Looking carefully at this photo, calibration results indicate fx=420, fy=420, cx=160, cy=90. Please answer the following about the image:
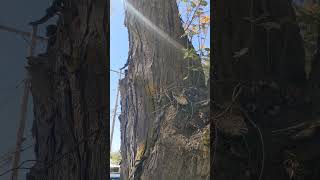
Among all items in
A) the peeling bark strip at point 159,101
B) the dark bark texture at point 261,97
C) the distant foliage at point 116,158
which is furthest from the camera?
the peeling bark strip at point 159,101

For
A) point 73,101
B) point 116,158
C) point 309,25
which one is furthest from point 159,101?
point 309,25

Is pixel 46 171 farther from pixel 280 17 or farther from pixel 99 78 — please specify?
pixel 280 17

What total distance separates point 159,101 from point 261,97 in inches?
20.1

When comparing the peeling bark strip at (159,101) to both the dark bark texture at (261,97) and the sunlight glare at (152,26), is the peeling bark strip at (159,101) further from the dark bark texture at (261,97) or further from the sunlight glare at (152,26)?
the dark bark texture at (261,97)

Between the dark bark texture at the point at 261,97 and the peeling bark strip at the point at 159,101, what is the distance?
28cm

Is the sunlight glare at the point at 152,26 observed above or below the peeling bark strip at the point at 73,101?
above

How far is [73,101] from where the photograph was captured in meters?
0.98

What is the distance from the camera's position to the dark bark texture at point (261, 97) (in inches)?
34.9

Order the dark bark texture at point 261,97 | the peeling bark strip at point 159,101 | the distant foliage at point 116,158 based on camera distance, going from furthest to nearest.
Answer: the peeling bark strip at point 159,101 → the distant foliage at point 116,158 → the dark bark texture at point 261,97

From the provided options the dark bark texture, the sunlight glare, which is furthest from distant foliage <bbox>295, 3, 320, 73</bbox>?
the sunlight glare

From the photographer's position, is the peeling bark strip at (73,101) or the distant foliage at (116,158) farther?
the distant foliage at (116,158)

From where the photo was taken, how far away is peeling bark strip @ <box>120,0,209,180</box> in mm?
1278

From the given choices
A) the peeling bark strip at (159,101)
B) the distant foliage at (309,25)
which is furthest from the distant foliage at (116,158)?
the distant foliage at (309,25)

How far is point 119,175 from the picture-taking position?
1.25 metres
